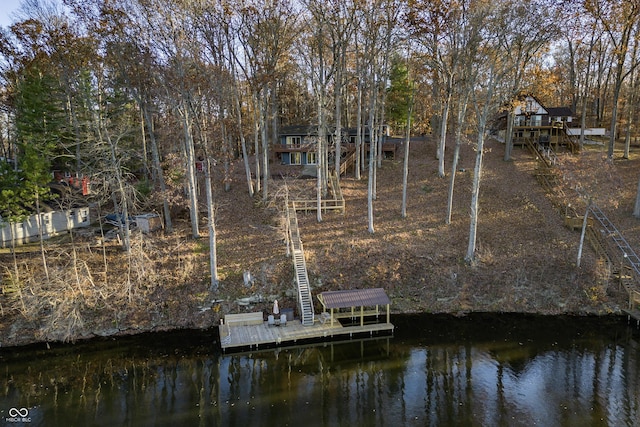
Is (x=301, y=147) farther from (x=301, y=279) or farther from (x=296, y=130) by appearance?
(x=301, y=279)

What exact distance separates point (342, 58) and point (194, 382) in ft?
75.6

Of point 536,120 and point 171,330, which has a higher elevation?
point 536,120

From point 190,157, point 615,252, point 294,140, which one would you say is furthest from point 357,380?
point 294,140

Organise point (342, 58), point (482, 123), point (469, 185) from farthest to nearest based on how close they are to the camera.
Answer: point (469, 185) < point (342, 58) < point (482, 123)

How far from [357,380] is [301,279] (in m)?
6.51

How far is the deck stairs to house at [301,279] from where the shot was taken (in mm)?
18906

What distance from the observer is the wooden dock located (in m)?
17.4

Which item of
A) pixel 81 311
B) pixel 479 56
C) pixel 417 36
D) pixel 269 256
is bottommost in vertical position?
pixel 81 311

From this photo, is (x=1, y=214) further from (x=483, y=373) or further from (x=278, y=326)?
(x=483, y=373)

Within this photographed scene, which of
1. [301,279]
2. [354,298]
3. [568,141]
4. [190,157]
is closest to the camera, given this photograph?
[354,298]

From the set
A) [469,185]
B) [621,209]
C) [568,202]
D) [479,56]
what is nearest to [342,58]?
[479,56]

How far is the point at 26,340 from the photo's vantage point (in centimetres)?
1773

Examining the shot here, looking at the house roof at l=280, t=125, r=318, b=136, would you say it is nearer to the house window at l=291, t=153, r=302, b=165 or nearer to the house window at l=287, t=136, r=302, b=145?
the house window at l=287, t=136, r=302, b=145

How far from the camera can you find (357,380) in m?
15.2
